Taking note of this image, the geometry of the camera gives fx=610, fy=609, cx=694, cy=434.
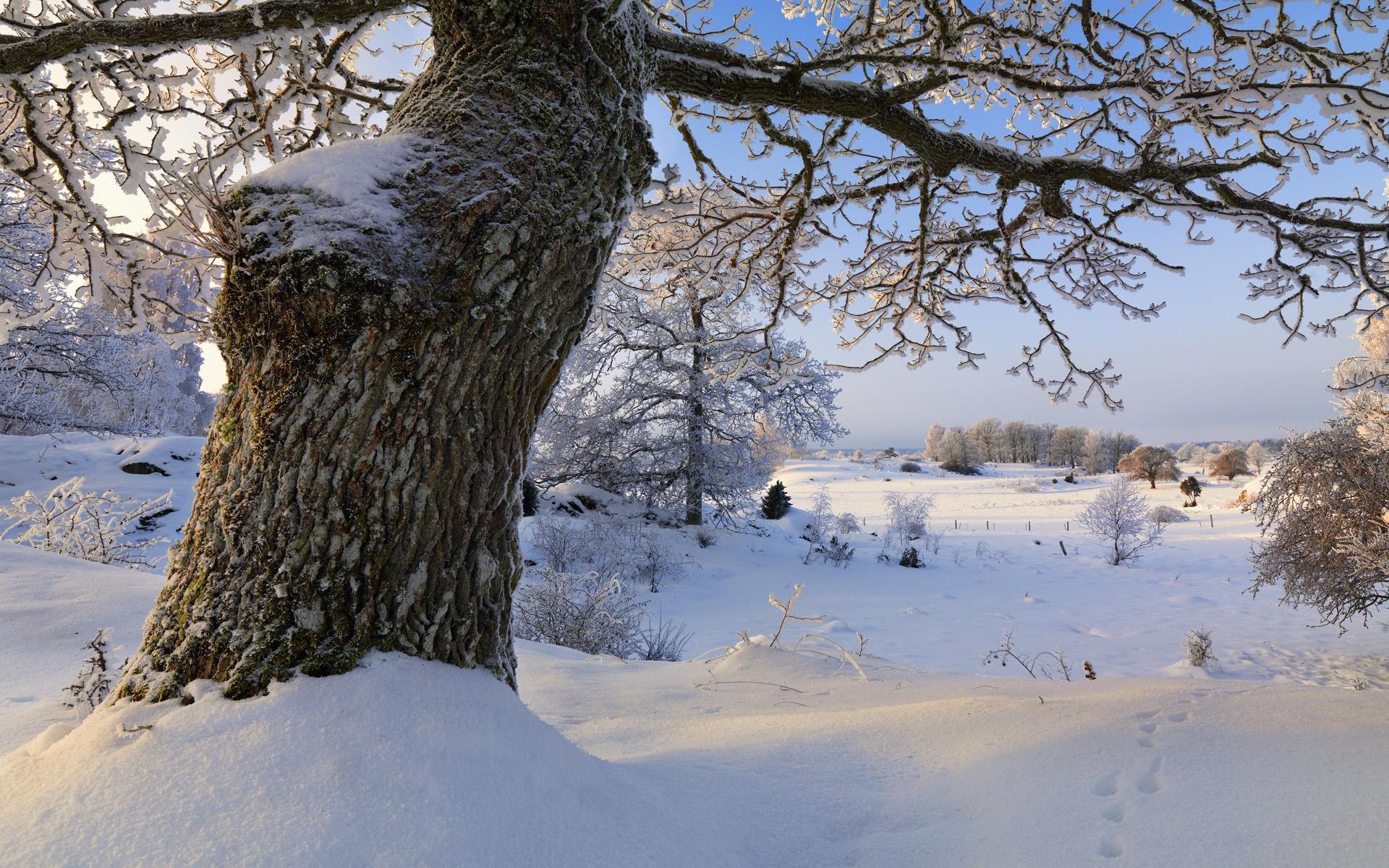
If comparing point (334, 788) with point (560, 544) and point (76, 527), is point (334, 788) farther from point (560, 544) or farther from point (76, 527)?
point (560, 544)

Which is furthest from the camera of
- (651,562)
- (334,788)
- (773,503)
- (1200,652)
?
(773,503)

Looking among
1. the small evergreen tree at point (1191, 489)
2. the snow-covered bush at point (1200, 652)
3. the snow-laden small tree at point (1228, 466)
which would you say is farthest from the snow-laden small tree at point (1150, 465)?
the snow-covered bush at point (1200, 652)

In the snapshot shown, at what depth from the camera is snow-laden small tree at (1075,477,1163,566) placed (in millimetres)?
14484

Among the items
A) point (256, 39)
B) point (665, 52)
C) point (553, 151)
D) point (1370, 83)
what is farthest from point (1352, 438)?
point (256, 39)

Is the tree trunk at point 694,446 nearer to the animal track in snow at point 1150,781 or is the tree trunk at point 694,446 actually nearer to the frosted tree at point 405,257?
the frosted tree at point 405,257

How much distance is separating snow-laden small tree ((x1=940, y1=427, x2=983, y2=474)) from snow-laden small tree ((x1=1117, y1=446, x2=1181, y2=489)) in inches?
457

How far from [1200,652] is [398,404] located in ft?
31.0

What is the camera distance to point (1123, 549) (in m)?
14.9

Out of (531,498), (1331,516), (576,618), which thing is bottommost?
(576,618)

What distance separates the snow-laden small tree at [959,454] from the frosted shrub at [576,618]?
138 ft

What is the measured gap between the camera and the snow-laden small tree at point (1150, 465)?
3100 centimetres

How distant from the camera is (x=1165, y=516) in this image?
1973cm

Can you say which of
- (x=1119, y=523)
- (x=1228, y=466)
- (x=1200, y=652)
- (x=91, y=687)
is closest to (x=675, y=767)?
(x=91, y=687)

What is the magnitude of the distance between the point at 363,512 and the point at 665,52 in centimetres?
188
